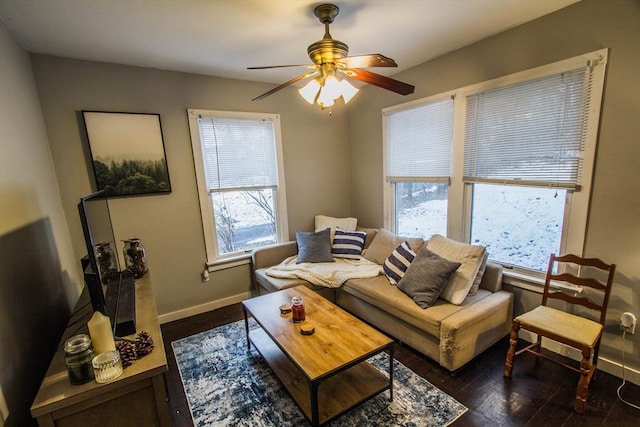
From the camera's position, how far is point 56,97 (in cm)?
237

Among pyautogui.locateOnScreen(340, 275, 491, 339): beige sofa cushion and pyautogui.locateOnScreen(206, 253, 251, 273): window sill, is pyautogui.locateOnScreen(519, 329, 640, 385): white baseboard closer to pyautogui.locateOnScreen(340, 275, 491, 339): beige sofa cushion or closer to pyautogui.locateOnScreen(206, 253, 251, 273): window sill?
pyautogui.locateOnScreen(340, 275, 491, 339): beige sofa cushion

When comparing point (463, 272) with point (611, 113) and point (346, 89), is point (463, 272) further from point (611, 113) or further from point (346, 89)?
point (346, 89)

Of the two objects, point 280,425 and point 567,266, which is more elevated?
point 567,266

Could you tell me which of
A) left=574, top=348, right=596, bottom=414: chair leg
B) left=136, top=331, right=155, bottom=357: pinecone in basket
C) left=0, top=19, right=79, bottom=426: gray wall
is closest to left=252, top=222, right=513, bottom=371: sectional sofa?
left=574, top=348, right=596, bottom=414: chair leg

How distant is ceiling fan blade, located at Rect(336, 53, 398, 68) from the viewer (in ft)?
5.05

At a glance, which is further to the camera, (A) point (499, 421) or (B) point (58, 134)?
(B) point (58, 134)

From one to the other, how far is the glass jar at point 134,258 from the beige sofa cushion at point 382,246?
2.23 metres

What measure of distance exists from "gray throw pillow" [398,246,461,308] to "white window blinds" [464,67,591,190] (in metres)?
0.88

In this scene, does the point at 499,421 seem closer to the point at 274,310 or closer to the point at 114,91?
the point at 274,310

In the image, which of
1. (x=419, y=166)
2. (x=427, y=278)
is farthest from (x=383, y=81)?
(x=419, y=166)

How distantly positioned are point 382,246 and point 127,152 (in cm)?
271

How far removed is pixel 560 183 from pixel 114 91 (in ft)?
12.3

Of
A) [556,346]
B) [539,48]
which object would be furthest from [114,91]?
[556,346]

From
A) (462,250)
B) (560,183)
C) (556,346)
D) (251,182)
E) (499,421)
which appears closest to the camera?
(499,421)
